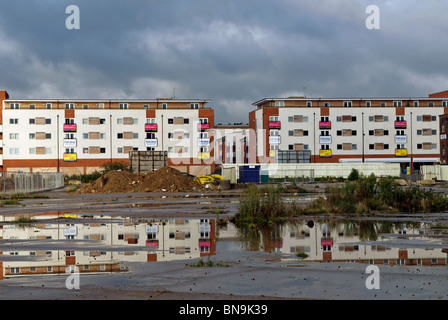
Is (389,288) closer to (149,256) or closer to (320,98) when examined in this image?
(149,256)

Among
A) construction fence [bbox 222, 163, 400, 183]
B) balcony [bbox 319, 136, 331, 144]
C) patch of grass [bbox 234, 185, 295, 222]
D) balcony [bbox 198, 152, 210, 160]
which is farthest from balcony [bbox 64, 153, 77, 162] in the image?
patch of grass [bbox 234, 185, 295, 222]

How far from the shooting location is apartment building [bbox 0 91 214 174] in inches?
4072

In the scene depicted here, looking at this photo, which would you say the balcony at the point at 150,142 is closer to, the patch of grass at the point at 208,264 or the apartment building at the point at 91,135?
the apartment building at the point at 91,135

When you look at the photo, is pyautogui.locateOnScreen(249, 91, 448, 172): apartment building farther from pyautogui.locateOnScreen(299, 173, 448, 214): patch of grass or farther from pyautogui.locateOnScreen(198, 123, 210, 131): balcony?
pyautogui.locateOnScreen(299, 173, 448, 214): patch of grass

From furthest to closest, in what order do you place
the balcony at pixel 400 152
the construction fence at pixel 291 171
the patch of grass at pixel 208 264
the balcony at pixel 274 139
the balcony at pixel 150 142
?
the balcony at pixel 400 152 → the balcony at pixel 274 139 → the balcony at pixel 150 142 → the construction fence at pixel 291 171 → the patch of grass at pixel 208 264

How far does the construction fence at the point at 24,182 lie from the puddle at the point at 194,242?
2756 centimetres

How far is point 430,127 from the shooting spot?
112438mm

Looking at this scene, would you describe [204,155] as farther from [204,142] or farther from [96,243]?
[96,243]

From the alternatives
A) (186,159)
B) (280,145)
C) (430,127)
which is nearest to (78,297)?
(186,159)

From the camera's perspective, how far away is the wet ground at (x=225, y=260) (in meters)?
8.96

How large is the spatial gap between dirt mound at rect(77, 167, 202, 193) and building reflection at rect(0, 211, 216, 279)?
31.3 m

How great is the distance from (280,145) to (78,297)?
336 ft

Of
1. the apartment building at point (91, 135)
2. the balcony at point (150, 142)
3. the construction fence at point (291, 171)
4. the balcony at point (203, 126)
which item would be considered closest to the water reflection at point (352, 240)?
the construction fence at point (291, 171)

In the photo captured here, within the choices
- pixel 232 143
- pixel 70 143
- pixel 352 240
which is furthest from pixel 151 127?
pixel 352 240
